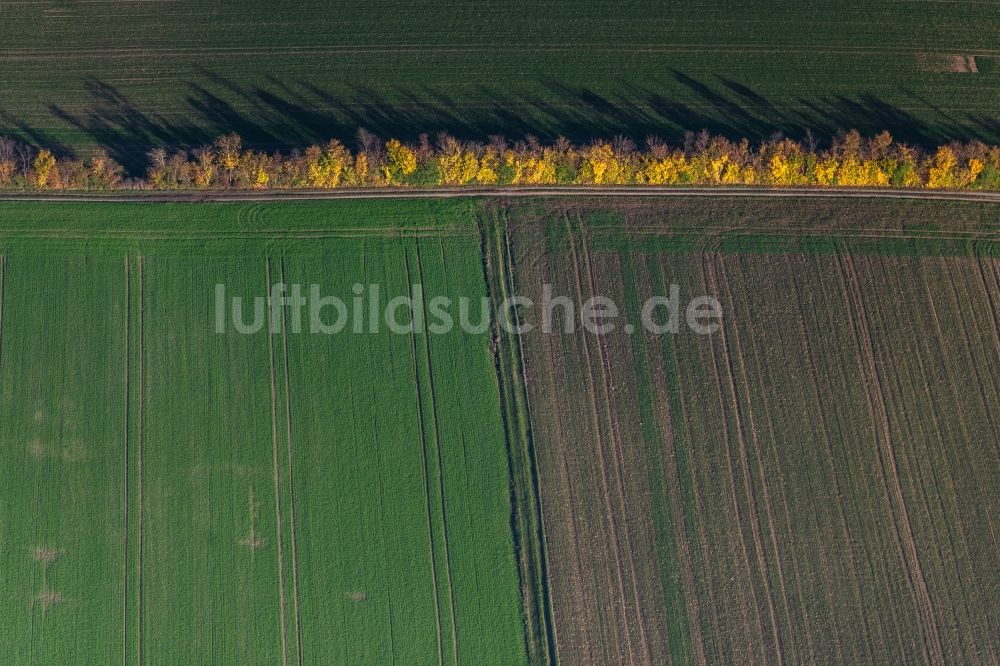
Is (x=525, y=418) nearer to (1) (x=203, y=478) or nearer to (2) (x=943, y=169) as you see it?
(1) (x=203, y=478)

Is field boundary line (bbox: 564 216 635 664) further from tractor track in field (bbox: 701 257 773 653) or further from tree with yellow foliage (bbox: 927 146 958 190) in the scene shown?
tree with yellow foliage (bbox: 927 146 958 190)

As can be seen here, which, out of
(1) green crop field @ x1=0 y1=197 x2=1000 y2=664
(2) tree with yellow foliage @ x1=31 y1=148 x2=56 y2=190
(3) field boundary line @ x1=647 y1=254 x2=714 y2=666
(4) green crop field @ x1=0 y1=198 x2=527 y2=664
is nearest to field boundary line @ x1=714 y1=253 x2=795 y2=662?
(1) green crop field @ x1=0 y1=197 x2=1000 y2=664

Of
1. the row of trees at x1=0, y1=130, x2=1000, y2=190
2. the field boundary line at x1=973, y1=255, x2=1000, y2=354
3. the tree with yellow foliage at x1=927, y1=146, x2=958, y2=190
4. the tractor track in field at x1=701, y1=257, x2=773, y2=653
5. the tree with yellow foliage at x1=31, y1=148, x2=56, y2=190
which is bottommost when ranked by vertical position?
the tractor track in field at x1=701, y1=257, x2=773, y2=653

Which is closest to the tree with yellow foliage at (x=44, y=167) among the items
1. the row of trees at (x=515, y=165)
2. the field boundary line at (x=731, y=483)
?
the row of trees at (x=515, y=165)

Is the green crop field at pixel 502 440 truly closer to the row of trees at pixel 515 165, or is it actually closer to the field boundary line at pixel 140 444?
the field boundary line at pixel 140 444

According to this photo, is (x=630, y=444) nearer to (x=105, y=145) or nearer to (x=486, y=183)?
(x=486, y=183)

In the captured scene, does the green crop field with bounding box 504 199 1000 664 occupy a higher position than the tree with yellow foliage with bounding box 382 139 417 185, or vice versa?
the tree with yellow foliage with bounding box 382 139 417 185
